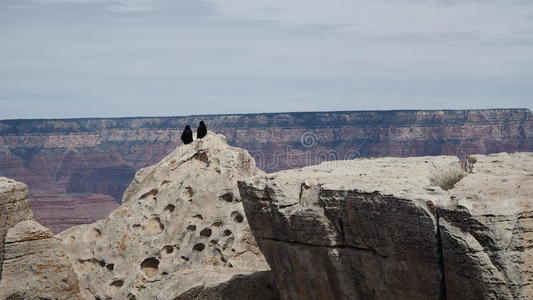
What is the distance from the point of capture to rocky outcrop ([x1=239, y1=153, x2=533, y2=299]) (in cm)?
796

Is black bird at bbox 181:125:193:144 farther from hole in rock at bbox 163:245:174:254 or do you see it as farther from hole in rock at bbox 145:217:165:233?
hole in rock at bbox 163:245:174:254

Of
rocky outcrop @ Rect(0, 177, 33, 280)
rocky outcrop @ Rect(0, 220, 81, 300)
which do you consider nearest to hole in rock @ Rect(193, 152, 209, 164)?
rocky outcrop @ Rect(0, 220, 81, 300)

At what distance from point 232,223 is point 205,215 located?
626 mm

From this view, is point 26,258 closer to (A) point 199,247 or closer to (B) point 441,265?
(A) point 199,247

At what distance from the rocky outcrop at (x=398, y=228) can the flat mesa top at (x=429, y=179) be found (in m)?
0.01

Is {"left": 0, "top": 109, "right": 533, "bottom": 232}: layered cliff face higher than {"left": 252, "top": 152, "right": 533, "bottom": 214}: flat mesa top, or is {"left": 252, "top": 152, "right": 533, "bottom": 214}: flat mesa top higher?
{"left": 252, "top": 152, "right": 533, "bottom": 214}: flat mesa top

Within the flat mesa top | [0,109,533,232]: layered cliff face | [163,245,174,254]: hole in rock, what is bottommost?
[0,109,533,232]: layered cliff face

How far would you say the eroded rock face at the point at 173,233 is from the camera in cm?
1527

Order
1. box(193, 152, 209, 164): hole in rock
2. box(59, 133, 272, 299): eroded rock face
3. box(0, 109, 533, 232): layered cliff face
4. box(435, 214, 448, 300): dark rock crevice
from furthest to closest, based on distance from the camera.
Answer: box(0, 109, 533, 232): layered cliff face < box(193, 152, 209, 164): hole in rock < box(59, 133, 272, 299): eroded rock face < box(435, 214, 448, 300): dark rock crevice

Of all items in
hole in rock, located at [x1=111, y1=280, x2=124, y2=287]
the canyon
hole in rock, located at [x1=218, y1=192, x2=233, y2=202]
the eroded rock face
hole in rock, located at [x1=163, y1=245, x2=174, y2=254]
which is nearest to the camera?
the canyon

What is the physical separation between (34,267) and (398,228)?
8.48 meters

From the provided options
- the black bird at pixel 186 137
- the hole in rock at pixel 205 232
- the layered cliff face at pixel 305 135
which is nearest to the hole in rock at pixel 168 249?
the hole in rock at pixel 205 232

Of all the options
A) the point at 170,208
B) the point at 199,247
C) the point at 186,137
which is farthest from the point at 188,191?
the point at 186,137

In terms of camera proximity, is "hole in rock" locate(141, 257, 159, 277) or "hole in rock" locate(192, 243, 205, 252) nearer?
"hole in rock" locate(192, 243, 205, 252)
